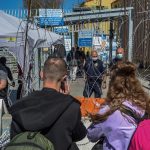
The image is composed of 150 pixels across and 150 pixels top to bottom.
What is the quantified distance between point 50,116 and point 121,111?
0.56 meters

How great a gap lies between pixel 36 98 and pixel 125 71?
735mm

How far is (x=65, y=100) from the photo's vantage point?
3.34 meters

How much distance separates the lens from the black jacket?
3264 millimetres

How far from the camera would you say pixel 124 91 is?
11.8 feet

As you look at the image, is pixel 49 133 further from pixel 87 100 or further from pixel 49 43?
pixel 49 43

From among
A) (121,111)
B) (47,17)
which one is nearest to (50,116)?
(121,111)

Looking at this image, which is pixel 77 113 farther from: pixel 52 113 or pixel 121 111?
pixel 121 111

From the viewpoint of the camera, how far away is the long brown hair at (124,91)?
357 cm

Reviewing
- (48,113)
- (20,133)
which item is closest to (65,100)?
(48,113)

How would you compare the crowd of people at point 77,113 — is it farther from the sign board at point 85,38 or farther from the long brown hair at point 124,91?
the sign board at point 85,38

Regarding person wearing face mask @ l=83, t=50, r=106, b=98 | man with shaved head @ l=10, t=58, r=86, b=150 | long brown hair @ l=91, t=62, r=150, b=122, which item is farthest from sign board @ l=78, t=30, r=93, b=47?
man with shaved head @ l=10, t=58, r=86, b=150

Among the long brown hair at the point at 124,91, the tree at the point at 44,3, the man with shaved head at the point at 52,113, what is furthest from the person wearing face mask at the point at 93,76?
the man with shaved head at the point at 52,113

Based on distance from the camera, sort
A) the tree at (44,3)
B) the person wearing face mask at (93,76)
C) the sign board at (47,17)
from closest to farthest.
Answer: the tree at (44,3) < the sign board at (47,17) < the person wearing face mask at (93,76)

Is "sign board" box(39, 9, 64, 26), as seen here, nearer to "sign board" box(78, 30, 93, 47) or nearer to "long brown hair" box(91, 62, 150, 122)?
"sign board" box(78, 30, 93, 47)
